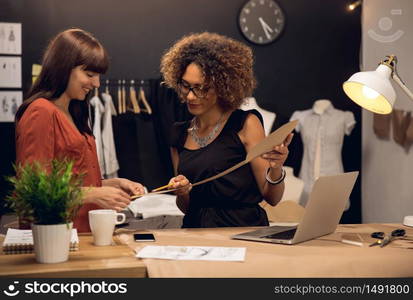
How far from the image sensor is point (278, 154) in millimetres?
2102

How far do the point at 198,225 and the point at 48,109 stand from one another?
0.72 m

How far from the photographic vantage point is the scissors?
1900 mm

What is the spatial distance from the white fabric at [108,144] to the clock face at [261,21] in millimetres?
1392

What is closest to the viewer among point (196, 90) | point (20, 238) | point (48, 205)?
point (48, 205)

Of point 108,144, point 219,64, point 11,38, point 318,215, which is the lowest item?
point 108,144

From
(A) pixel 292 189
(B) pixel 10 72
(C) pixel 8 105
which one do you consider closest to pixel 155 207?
(A) pixel 292 189

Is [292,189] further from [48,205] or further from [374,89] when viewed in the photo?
[48,205]

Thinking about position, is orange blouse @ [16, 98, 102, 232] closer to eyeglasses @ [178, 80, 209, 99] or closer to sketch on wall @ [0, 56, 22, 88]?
eyeglasses @ [178, 80, 209, 99]

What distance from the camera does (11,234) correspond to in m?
1.88

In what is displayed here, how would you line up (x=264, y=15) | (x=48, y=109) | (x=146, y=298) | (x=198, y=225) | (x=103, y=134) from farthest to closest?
(x=264, y=15)
(x=103, y=134)
(x=198, y=225)
(x=48, y=109)
(x=146, y=298)

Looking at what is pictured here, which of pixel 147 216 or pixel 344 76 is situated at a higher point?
pixel 344 76

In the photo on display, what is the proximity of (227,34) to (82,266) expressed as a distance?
13.2ft

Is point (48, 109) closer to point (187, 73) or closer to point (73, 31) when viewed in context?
point (73, 31)

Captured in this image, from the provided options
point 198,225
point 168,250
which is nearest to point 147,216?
point 198,225
